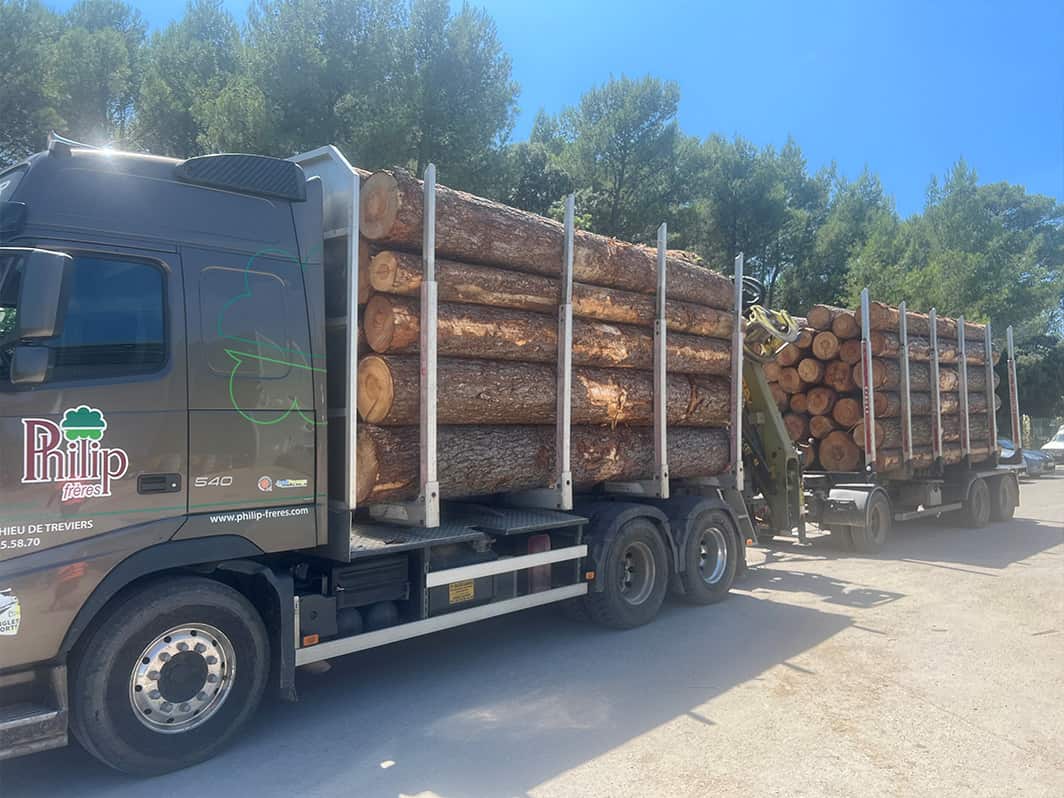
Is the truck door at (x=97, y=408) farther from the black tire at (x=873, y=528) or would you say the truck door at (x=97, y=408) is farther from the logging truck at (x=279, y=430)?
the black tire at (x=873, y=528)

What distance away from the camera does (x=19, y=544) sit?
376cm

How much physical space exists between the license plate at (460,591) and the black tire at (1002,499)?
493 inches

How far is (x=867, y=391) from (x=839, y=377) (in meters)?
0.61

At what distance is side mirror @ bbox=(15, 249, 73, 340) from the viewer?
373cm

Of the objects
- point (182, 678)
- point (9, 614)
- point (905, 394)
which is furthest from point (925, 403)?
point (9, 614)

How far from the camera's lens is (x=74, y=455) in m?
3.94

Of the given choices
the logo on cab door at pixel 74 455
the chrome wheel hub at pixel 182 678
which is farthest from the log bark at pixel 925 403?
the logo on cab door at pixel 74 455

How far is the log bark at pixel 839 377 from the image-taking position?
1228 centimetres

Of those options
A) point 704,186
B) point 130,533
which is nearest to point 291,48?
point 130,533

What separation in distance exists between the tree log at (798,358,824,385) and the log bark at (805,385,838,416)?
17cm

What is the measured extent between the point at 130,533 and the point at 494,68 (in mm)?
18192

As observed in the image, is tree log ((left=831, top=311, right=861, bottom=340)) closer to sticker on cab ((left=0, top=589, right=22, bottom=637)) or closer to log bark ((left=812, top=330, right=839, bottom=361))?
log bark ((left=812, top=330, right=839, bottom=361))

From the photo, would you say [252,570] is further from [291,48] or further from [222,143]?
[291,48]

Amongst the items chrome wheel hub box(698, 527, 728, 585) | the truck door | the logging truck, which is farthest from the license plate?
chrome wheel hub box(698, 527, 728, 585)
